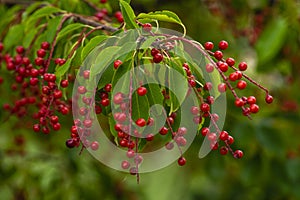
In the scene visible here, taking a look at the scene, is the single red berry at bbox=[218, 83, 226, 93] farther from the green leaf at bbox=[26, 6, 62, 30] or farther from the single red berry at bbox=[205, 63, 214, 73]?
the green leaf at bbox=[26, 6, 62, 30]

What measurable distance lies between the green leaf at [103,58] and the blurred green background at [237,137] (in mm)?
1355

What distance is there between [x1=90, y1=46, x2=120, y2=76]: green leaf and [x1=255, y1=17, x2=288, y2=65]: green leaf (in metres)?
1.40

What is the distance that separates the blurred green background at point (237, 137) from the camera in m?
2.79

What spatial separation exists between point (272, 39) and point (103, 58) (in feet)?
4.68

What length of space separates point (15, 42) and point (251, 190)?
1923 mm

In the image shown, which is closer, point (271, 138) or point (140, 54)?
point (140, 54)

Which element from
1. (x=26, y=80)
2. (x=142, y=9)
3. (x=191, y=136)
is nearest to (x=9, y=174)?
(x=142, y=9)

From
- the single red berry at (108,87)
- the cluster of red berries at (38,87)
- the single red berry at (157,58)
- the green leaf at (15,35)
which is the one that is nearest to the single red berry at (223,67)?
the single red berry at (157,58)

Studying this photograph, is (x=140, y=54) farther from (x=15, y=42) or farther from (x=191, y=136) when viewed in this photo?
(x=15, y=42)

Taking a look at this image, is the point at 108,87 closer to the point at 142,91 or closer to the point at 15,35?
the point at 142,91

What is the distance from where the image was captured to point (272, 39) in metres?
2.59

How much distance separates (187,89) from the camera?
1285 mm

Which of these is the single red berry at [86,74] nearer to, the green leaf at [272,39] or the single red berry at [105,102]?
the single red berry at [105,102]

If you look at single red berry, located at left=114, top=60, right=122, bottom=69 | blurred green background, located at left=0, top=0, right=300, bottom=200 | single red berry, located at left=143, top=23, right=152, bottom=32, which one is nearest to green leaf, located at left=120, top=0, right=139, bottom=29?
single red berry, located at left=143, top=23, right=152, bottom=32
